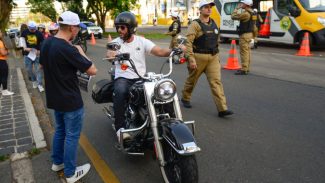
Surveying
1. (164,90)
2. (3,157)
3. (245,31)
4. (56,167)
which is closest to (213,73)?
(164,90)

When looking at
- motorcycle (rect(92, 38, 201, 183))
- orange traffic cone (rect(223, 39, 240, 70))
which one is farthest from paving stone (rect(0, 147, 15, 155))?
orange traffic cone (rect(223, 39, 240, 70))

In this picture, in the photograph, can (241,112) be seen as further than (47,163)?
Yes

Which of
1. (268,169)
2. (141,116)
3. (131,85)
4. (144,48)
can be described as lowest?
(268,169)

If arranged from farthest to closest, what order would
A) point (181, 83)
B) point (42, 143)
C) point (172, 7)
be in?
point (172, 7), point (181, 83), point (42, 143)

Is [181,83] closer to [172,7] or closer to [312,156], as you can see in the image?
[312,156]

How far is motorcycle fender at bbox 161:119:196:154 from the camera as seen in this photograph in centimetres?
292

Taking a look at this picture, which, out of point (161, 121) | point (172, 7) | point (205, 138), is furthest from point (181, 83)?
point (172, 7)

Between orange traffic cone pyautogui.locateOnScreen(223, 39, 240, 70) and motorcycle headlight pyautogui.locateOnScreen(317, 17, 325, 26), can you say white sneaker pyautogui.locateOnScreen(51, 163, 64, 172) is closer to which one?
orange traffic cone pyautogui.locateOnScreen(223, 39, 240, 70)

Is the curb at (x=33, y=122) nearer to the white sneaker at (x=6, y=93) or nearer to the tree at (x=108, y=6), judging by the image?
the white sneaker at (x=6, y=93)

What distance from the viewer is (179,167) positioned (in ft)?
9.89

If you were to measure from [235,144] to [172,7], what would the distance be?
57712mm

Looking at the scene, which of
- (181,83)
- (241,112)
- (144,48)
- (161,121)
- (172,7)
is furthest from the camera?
(172,7)

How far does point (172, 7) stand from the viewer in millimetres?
59688

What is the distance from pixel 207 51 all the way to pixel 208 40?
190 millimetres
